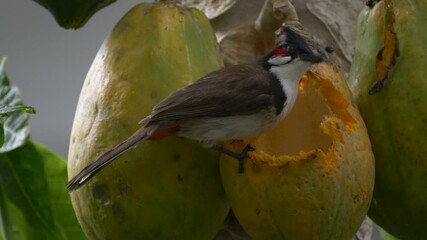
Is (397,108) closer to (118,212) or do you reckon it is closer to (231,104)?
(231,104)

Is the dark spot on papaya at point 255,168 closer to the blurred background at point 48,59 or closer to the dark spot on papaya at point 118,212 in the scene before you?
the dark spot on papaya at point 118,212

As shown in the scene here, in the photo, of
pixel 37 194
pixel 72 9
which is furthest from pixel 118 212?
pixel 37 194

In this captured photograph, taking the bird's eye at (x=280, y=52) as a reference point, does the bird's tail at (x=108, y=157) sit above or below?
above

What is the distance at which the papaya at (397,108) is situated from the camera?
5.97ft

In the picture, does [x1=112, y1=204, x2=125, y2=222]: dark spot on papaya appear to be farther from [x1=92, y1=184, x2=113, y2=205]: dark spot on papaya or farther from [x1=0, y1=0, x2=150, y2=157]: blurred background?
[x1=0, y1=0, x2=150, y2=157]: blurred background

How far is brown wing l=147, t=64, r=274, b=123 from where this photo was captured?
1.84 metres

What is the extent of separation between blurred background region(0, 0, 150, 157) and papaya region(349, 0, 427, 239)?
256 centimetres

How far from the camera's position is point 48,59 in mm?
4562

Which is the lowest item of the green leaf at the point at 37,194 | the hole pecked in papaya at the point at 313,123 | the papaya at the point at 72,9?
the green leaf at the point at 37,194

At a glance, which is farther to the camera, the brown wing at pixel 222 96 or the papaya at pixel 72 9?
the papaya at pixel 72 9

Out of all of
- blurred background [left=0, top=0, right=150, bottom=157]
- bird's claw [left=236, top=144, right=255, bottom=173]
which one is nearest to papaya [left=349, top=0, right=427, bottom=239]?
bird's claw [left=236, top=144, right=255, bottom=173]

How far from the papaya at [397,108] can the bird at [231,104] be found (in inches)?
4.5

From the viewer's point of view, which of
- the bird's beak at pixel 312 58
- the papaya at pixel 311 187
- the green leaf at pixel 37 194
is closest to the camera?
the papaya at pixel 311 187

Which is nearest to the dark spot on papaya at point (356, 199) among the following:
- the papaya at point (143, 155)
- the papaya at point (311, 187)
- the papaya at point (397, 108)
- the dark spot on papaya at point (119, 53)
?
the papaya at point (311, 187)
